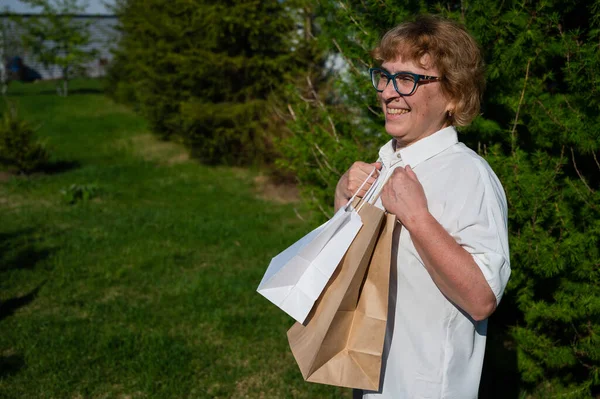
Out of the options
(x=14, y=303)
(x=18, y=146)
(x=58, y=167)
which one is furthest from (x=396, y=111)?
(x=58, y=167)

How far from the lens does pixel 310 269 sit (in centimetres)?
168

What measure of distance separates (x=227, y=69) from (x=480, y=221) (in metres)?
9.41

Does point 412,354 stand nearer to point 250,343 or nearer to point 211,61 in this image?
point 250,343

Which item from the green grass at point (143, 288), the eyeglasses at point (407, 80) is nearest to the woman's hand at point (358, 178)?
the eyeglasses at point (407, 80)

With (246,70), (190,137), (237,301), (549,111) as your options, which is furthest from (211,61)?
(549,111)

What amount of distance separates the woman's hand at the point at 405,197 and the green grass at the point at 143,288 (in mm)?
2458

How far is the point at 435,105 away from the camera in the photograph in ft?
5.74

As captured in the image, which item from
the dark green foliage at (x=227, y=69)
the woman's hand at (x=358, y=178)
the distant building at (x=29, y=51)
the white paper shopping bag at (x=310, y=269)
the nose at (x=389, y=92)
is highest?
the nose at (x=389, y=92)

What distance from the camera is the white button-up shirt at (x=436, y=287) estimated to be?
5.17 ft

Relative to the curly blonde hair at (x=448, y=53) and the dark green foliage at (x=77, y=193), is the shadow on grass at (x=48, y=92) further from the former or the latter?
the curly blonde hair at (x=448, y=53)

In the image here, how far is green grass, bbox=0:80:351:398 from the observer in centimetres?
401

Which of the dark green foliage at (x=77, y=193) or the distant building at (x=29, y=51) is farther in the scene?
the distant building at (x=29, y=51)

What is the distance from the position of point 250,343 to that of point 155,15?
9765 mm

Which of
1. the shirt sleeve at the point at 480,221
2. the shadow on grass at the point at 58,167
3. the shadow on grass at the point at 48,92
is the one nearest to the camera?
the shirt sleeve at the point at 480,221
